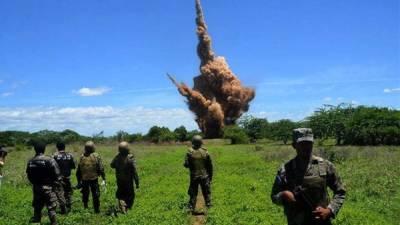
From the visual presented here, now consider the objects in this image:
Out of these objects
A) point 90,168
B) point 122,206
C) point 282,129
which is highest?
point 282,129

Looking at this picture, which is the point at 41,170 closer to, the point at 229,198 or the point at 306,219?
the point at 229,198

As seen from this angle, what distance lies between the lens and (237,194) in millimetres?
17625

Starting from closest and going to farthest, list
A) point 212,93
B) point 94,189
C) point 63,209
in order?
point 94,189 → point 63,209 → point 212,93

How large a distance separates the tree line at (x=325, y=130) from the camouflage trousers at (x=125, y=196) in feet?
61.9

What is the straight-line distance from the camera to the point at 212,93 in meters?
70.1

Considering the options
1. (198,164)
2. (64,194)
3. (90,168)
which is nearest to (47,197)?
(90,168)

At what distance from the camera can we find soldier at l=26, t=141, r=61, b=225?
12.4 m

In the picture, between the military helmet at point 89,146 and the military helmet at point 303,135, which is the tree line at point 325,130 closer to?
the military helmet at point 89,146

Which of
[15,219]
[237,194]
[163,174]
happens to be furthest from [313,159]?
[163,174]

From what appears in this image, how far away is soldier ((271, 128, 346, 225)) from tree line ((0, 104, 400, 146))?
90.0 ft

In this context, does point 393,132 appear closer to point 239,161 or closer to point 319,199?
point 239,161

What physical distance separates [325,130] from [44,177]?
48.0m

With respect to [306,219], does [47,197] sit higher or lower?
lower

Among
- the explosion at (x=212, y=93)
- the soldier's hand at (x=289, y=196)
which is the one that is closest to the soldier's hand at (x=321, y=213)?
the soldier's hand at (x=289, y=196)
